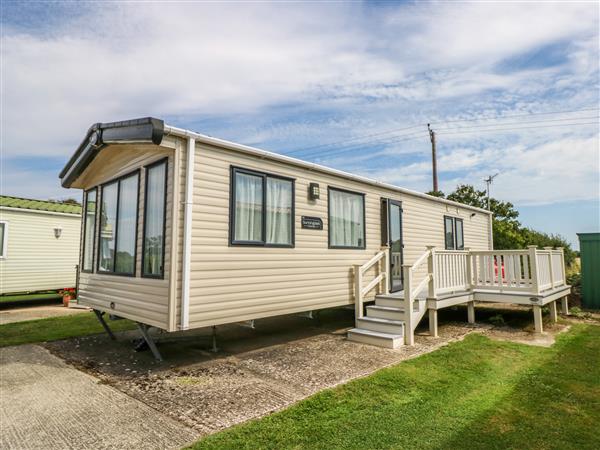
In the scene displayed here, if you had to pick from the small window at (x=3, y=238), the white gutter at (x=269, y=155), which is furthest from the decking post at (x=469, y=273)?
the small window at (x=3, y=238)

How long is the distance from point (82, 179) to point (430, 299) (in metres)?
7.20

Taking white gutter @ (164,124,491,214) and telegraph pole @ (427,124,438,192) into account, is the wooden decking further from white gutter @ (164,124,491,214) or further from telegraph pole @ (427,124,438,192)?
telegraph pole @ (427,124,438,192)

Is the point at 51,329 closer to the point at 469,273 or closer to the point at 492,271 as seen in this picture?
the point at 469,273

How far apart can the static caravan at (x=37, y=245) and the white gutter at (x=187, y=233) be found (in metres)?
9.96

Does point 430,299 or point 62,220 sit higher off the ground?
point 62,220

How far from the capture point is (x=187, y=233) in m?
4.64

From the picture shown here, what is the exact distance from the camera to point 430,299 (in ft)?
22.0

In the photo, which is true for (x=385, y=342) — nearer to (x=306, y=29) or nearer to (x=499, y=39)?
(x=306, y=29)

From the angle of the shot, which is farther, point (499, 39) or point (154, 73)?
point (154, 73)

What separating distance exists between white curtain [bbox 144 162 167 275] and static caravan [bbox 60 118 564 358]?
0.09 ft

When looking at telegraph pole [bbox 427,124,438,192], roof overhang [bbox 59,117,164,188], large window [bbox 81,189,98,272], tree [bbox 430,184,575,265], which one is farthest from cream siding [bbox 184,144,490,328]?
telegraph pole [bbox 427,124,438,192]

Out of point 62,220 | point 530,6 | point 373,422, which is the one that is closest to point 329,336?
point 373,422

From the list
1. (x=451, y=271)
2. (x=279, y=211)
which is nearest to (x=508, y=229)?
(x=451, y=271)

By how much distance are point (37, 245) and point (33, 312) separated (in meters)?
2.34
